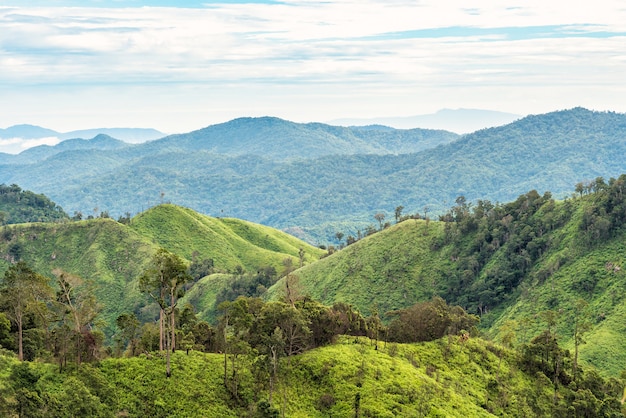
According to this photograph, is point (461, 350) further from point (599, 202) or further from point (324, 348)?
point (599, 202)

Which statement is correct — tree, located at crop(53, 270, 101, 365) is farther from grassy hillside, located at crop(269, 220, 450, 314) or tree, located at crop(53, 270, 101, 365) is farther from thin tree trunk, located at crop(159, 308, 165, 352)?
grassy hillside, located at crop(269, 220, 450, 314)

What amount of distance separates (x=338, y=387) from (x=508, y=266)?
109 m

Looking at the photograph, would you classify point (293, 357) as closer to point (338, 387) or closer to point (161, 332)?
point (338, 387)

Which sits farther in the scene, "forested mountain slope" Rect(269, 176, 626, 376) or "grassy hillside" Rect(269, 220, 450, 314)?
"grassy hillside" Rect(269, 220, 450, 314)

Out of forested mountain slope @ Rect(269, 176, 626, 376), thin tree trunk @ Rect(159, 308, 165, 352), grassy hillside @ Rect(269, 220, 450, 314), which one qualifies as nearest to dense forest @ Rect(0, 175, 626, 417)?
thin tree trunk @ Rect(159, 308, 165, 352)

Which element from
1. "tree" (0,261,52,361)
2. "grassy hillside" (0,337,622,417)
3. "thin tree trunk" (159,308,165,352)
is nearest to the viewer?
"grassy hillside" (0,337,622,417)

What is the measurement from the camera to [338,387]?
208 ft

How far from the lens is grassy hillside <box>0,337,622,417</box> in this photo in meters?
52.9

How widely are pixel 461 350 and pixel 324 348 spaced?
22511 mm

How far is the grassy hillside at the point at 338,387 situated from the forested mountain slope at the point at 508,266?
42.4 meters

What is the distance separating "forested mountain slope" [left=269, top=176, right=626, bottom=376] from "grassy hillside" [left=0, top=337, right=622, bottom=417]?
42426 millimetres

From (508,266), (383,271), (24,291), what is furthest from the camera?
(383,271)

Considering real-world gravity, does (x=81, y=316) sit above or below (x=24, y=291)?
below

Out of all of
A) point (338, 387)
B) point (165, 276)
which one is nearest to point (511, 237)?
point (338, 387)
